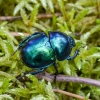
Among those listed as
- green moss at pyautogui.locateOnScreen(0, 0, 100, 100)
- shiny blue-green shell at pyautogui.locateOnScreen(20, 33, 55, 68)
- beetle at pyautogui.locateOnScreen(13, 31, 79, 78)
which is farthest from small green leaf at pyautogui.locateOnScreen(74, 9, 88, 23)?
shiny blue-green shell at pyautogui.locateOnScreen(20, 33, 55, 68)

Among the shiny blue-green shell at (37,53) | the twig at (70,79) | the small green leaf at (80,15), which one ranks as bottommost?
the twig at (70,79)

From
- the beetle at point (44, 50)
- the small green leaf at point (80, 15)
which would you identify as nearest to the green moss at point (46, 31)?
the small green leaf at point (80, 15)

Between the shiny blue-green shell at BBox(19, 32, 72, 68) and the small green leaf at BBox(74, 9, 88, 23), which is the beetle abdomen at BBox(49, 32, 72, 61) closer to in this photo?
the shiny blue-green shell at BBox(19, 32, 72, 68)

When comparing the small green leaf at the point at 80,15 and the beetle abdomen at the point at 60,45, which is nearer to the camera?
the beetle abdomen at the point at 60,45

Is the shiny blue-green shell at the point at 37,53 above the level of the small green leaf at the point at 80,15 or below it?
below

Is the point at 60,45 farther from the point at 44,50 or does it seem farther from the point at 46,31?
the point at 46,31

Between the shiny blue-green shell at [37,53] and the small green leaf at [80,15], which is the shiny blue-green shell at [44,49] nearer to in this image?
the shiny blue-green shell at [37,53]

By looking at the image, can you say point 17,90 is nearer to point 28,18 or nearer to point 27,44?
point 27,44

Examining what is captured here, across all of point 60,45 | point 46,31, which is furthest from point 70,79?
point 46,31
